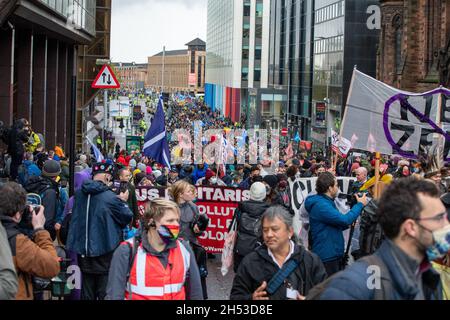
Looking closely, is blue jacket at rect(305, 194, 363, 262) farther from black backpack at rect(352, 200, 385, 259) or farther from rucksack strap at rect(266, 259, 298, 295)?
rucksack strap at rect(266, 259, 298, 295)

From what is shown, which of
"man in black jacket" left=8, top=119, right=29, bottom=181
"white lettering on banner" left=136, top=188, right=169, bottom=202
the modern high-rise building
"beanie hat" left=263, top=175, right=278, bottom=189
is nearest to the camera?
"white lettering on banner" left=136, top=188, right=169, bottom=202

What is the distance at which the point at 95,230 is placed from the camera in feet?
25.8

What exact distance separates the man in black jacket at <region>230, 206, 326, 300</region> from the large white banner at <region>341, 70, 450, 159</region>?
19.1 feet

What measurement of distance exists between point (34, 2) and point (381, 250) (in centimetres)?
2132

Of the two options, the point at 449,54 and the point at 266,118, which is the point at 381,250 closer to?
the point at 449,54

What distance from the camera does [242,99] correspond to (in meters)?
135

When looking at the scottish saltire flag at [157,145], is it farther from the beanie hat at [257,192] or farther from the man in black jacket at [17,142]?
the beanie hat at [257,192]

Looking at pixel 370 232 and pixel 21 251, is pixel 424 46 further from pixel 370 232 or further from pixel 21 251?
pixel 21 251

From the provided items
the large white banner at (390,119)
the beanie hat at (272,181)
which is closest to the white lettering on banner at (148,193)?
the beanie hat at (272,181)

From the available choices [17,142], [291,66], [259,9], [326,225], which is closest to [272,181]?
[326,225]

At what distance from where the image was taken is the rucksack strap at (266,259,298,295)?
550 centimetres

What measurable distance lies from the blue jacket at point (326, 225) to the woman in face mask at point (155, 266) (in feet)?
8.85

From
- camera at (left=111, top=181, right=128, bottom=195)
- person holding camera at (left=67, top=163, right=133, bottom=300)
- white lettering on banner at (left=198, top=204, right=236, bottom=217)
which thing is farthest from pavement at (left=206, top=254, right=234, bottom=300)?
person holding camera at (left=67, top=163, right=133, bottom=300)
